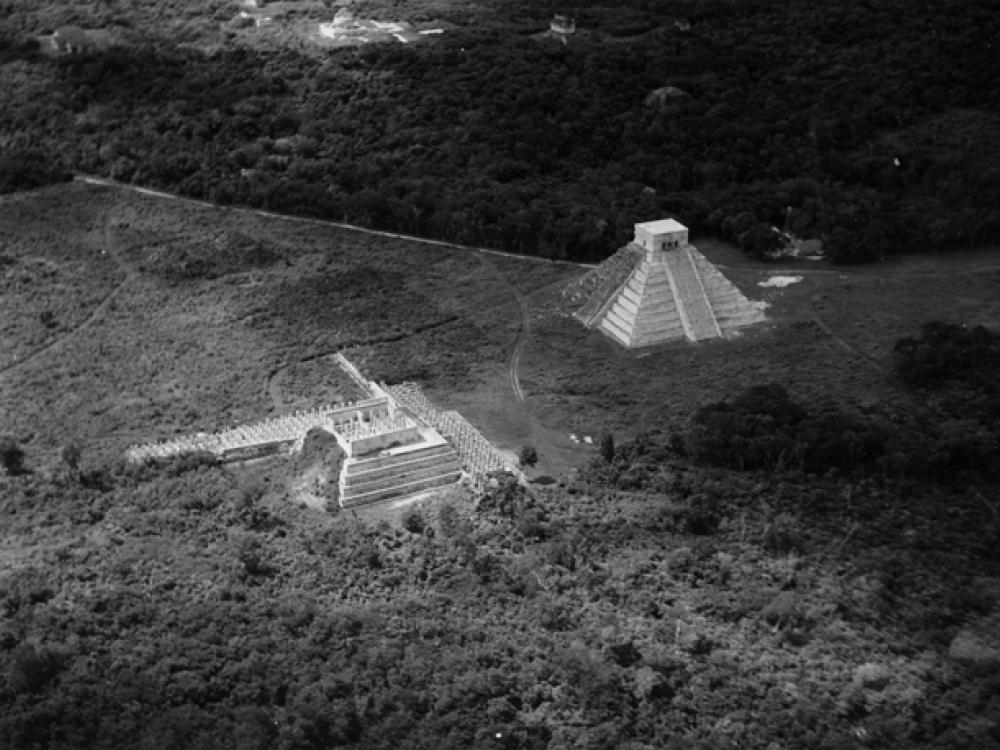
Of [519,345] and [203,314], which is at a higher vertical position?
[519,345]

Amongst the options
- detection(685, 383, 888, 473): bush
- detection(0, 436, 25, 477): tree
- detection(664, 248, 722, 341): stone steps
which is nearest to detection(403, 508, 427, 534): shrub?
detection(685, 383, 888, 473): bush

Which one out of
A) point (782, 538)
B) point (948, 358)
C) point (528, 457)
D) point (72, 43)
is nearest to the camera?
point (782, 538)

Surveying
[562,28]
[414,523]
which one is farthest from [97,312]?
[562,28]

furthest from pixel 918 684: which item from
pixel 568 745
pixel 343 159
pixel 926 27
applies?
pixel 926 27

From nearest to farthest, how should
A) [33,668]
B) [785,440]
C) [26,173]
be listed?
[33,668], [785,440], [26,173]

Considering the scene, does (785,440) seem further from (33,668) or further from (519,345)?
(33,668)

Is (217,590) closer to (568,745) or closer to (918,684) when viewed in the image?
(568,745)

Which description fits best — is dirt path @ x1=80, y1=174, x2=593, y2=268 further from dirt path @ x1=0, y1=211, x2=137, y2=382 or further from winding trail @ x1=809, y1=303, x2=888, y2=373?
winding trail @ x1=809, y1=303, x2=888, y2=373
